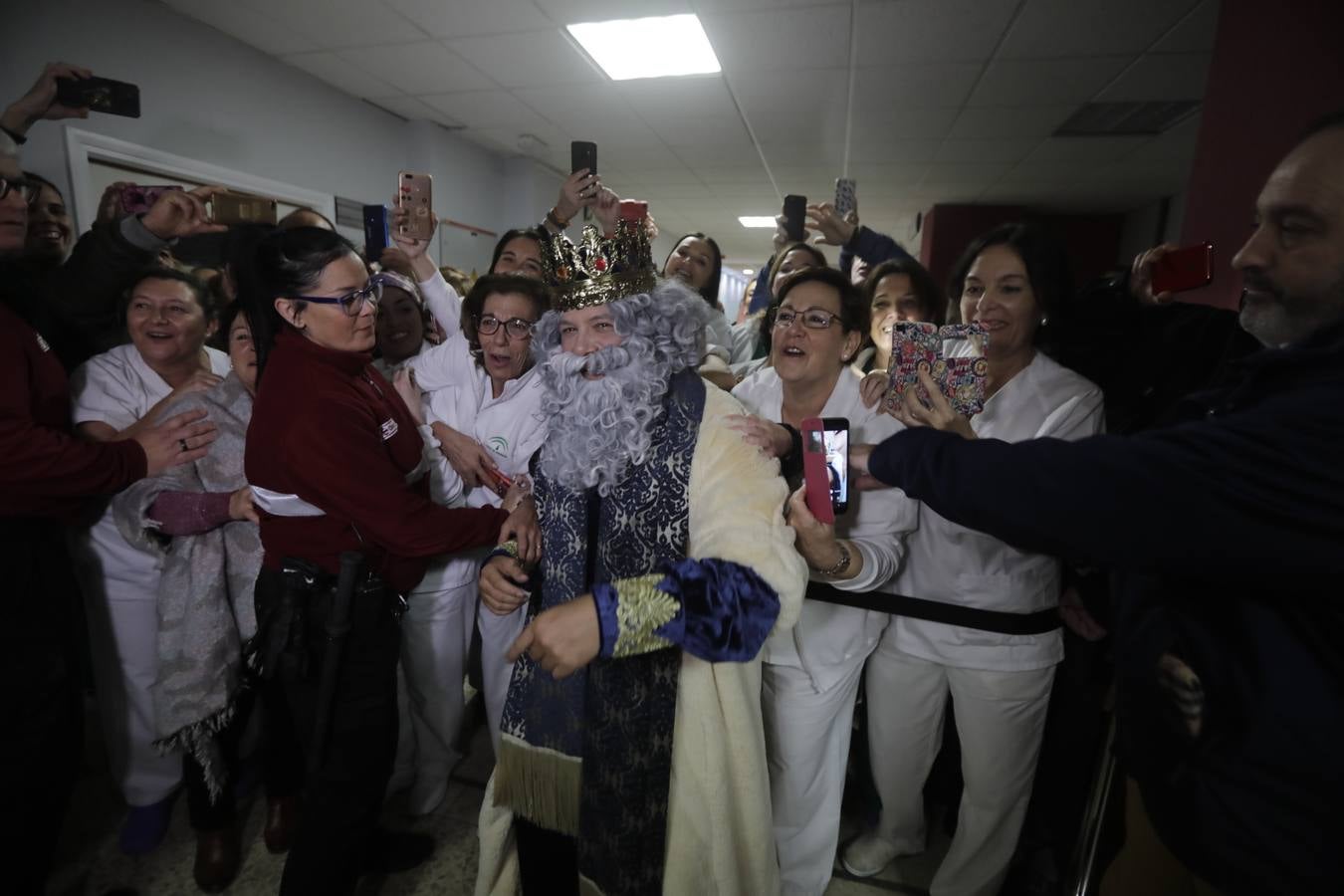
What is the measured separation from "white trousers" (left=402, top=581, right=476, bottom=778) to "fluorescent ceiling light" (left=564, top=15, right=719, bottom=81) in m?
3.81

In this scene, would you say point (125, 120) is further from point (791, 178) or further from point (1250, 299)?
point (791, 178)

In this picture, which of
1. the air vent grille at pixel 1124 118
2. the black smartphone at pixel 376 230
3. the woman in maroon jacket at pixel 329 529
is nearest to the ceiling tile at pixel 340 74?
the black smartphone at pixel 376 230

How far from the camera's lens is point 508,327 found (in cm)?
217

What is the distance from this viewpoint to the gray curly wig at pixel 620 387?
1.38 metres

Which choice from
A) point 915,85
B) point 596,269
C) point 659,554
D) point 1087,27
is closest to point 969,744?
point 659,554

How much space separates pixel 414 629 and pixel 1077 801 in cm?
237

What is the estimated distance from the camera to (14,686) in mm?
1723

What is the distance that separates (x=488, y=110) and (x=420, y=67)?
3.33 ft

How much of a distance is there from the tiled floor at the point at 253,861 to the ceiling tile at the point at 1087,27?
4.53 metres

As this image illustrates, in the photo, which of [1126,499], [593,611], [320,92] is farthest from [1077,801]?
[320,92]

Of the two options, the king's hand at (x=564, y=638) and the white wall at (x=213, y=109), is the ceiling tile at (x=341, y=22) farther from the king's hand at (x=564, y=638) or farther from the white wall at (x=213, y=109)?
the king's hand at (x=564, y=638)

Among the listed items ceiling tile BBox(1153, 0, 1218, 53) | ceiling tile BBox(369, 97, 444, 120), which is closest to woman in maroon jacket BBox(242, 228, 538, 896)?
ceiling tile BBox(369, 97, 444, 120)

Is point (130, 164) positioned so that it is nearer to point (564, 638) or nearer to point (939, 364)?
point (564, 638)

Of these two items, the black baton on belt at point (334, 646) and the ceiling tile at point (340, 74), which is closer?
the black baton on belt at point (334, 646)
